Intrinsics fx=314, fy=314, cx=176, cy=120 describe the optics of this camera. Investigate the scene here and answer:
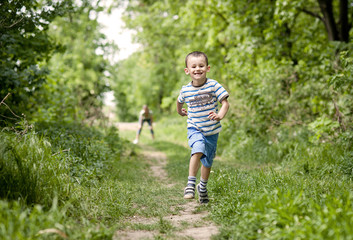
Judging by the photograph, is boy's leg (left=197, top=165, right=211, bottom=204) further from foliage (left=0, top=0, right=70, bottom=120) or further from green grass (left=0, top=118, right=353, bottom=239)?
foliage (left=0, top=0, right=70, bottom=120)

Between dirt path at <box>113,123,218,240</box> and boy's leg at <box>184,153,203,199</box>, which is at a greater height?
boy's leg at <box>184,153,203,199</box>

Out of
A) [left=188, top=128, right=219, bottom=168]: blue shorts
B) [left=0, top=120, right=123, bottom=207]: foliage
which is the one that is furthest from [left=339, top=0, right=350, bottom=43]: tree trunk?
[left=0, top=120, right=123, bottom=207]: foliage

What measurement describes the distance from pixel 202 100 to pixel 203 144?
60 cm

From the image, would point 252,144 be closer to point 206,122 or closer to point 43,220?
point 206,122

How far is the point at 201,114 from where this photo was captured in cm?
421

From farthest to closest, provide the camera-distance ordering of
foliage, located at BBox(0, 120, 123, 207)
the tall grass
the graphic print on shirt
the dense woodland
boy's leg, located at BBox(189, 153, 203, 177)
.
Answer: the graphic print on shirt → boy's leg, located at BBox(189, 153, 203, 177) → the dense woodland → foliage, located at BBox(0, 120, 123, 207) → the tall grass

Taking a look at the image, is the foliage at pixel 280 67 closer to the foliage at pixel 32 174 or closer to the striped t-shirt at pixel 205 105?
the striped t-shirt at pixel 205 105

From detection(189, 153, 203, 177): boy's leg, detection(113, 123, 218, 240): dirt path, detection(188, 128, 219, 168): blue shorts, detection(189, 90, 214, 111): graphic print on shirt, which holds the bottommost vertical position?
detection(113, 123, 218, 240): dirt path

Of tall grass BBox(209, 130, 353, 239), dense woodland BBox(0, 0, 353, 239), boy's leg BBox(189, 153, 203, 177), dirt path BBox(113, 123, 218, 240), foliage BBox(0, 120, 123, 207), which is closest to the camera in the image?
tall grass BBox(209, 130, 353, 239)

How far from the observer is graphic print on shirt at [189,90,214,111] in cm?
421

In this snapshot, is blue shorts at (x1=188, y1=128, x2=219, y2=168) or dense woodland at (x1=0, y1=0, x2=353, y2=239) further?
blue shorts at (x1=188, y1=128, x2=219, y2=168)

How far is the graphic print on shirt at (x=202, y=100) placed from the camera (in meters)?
4.21

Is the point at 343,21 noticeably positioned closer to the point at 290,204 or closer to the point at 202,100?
the point at 202,100

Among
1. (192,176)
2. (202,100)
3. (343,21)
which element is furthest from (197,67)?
(343,21)
